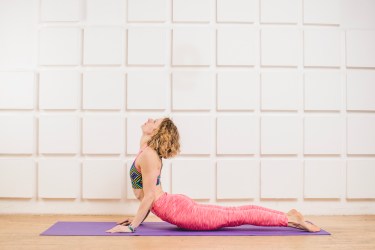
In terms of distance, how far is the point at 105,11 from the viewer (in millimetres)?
4578

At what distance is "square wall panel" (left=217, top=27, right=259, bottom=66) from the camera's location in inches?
181

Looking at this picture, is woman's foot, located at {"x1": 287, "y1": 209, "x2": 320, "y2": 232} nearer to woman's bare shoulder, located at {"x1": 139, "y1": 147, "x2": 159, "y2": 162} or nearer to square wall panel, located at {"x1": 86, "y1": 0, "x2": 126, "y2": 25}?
woman's bare shoulder, located at {"x1": 139, "y1": 147, "x2": 159, "y2": 162}

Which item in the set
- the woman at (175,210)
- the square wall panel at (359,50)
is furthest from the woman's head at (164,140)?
the square wall panel at (359,50)

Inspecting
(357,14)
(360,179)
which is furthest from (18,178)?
(357,14)

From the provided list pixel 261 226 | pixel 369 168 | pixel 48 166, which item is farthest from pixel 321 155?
pixel 48 166

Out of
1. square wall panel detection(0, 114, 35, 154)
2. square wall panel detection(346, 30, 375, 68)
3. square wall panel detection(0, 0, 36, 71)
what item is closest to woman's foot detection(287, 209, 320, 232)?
square wall panel detection(346, 30, 375, 68)

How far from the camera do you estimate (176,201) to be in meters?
3.58

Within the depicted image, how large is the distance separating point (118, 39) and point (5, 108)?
1382 millimetres

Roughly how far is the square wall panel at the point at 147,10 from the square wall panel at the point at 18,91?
1232mm

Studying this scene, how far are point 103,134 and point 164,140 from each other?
1.16 m

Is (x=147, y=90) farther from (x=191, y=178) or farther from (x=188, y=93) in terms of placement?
(x=191, y=178)

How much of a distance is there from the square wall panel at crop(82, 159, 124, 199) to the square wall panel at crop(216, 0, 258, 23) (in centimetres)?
194

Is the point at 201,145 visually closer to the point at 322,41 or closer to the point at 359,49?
the point at 322,41

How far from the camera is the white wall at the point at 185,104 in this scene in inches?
178
